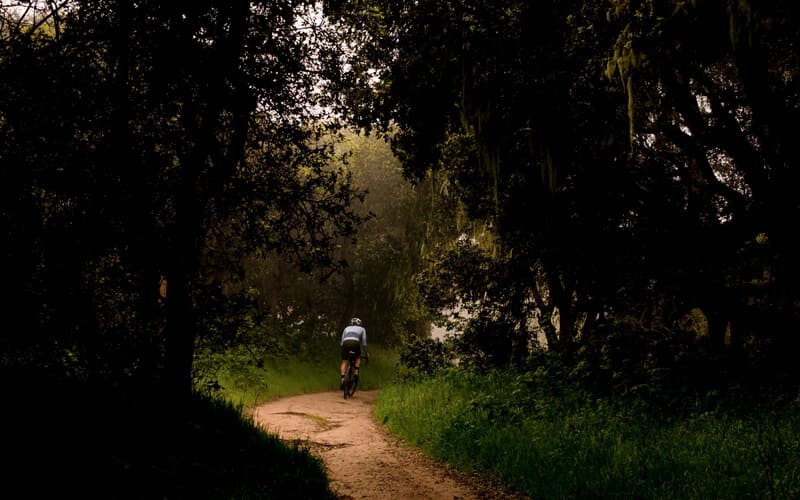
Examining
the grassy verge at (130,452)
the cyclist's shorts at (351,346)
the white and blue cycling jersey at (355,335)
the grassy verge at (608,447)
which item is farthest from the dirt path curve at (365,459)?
the white and blue cycling jersey at (355,335)

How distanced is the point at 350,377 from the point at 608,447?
12581 mm

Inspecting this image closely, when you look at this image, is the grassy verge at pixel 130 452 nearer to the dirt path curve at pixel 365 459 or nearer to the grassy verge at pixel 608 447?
the dirt path curve at pixel 365 459

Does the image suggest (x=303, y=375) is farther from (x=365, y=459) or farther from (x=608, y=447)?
(x=608, y=447)

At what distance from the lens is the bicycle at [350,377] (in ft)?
59.0

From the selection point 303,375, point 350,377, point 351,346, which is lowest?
point 303,375

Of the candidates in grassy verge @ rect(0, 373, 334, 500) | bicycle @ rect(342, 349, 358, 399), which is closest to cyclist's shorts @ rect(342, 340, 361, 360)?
bicycle @ rect(342, 349, 358, 399)

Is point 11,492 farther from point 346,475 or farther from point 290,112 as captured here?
point 290,112

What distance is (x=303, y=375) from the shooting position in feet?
72.4

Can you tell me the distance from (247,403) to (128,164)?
10467mm

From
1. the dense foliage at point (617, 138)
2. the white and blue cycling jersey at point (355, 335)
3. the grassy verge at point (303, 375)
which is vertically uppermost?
the dense foliage at point (617, 138)

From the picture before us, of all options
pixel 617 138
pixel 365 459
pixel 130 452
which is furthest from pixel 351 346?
pixel 130 452

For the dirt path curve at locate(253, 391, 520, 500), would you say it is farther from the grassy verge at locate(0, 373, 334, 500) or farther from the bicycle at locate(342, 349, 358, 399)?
the bicycle at locate(342, 349, 358, 399)

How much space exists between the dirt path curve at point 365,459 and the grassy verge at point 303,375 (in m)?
0.96

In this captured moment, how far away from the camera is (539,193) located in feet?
37.3
